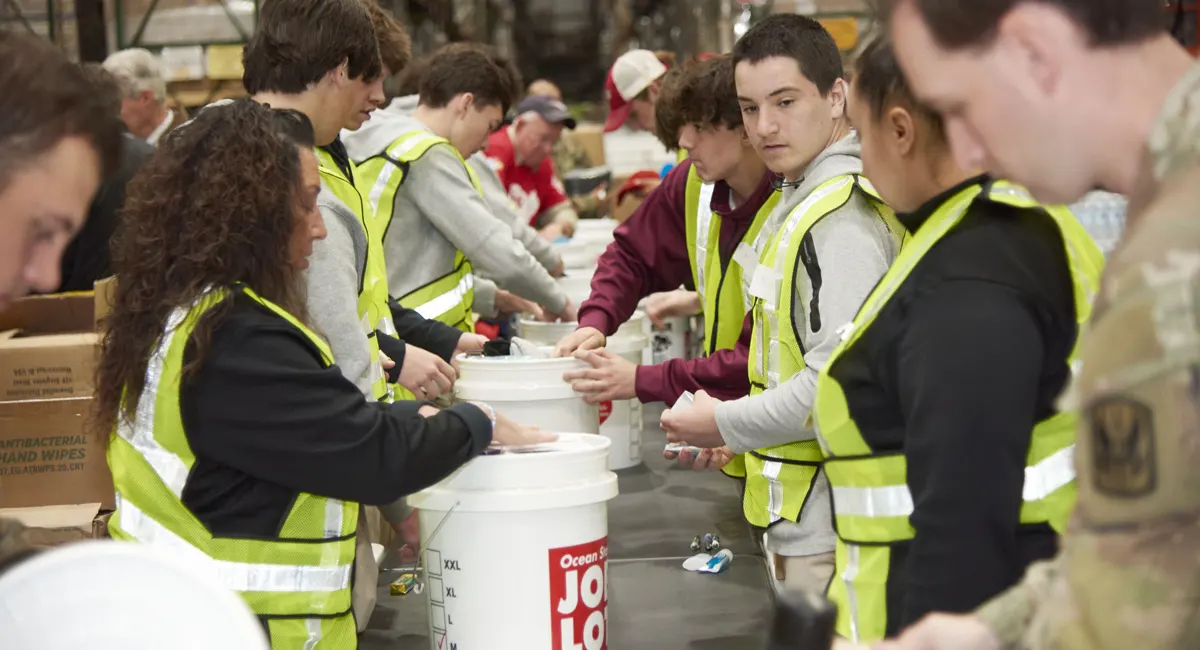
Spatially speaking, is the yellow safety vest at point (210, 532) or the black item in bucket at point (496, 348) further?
the black item in bucket at point (496, 348)

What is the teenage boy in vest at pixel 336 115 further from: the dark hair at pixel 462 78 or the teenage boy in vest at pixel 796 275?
the dark hair at pixel 462 78

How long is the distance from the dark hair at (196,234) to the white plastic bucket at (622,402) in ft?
7.30

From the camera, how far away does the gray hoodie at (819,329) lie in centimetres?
244

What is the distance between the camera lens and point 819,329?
2.49 meters

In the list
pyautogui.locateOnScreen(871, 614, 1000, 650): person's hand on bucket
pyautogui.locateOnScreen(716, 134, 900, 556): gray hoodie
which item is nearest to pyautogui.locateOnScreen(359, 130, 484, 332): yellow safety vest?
pyautogui.locateOnScreen(716, 134, 900, 556): gray hoodie

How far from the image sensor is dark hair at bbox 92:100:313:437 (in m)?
2.12

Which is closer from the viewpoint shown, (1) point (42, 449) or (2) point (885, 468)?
(2) point (885, 468)

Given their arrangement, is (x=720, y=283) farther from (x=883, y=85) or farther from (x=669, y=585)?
(x=883, y=85)

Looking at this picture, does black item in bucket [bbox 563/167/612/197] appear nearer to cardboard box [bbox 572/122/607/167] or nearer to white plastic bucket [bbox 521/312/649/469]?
cardboard box [bbox 572/122/607/167]

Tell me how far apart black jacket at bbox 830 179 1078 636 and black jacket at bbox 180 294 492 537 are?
1019 millimetres

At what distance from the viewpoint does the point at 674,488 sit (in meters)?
4.82

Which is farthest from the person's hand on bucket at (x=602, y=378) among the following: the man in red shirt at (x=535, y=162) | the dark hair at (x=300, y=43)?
the man in red shirt at (x=535, y=162)

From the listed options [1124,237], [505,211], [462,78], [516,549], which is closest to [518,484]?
[516,549]

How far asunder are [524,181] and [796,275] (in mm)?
5112
